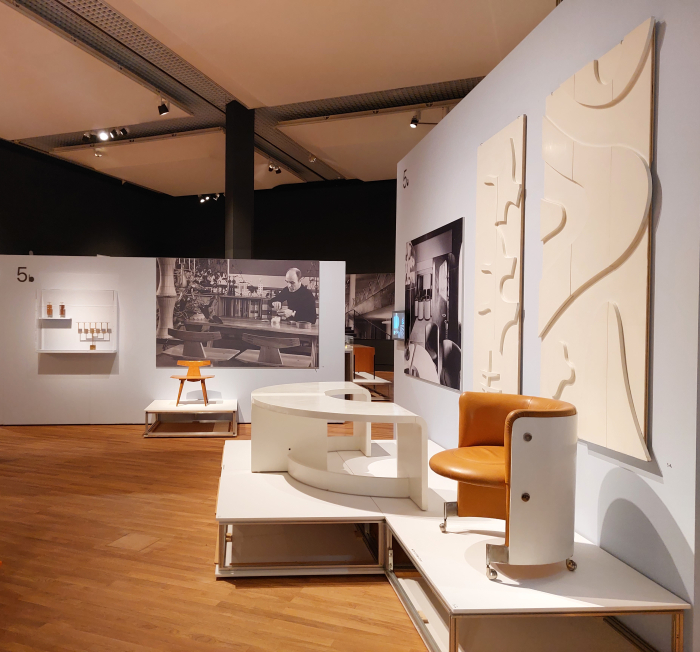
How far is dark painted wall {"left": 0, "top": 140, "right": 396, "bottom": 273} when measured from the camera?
1070 centimetres

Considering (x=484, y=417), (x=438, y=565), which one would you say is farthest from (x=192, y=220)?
(x=438, y=565)

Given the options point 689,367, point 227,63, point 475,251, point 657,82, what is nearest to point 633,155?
point 657,82

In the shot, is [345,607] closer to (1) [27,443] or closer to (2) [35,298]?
(1) [27,443]

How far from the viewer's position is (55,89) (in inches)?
285

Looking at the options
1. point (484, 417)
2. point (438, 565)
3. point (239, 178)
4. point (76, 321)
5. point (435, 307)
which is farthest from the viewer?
point (239, 178)

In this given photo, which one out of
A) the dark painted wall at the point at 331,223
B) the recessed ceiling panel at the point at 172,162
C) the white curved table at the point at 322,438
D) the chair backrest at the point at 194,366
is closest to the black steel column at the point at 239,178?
the recessed ceiling panel at the point at 172,162

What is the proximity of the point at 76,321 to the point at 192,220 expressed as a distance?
655 cm

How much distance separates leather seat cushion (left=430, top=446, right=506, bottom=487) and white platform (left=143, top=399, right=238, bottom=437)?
477cm

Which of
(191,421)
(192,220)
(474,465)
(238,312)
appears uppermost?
(192,220)

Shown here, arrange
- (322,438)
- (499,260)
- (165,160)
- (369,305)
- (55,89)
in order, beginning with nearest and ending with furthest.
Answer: (499,260) < (322,438) < (55,89) < (165,160) < (369,305)

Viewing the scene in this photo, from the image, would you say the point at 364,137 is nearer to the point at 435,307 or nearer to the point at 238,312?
the point at 238,312

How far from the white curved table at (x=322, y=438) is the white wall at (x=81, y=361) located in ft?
13.2

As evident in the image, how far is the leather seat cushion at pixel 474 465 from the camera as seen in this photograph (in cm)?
290

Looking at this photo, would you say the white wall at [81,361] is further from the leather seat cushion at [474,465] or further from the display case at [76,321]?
the leather seat cushion at [474,465]
